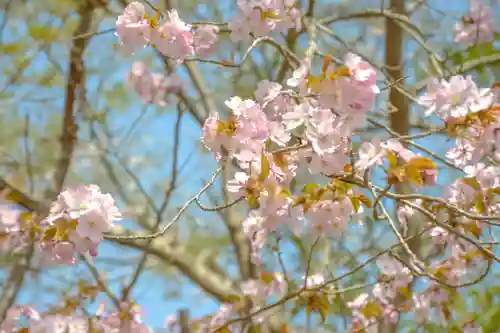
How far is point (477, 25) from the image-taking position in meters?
2.11

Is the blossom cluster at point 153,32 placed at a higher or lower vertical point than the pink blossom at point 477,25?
lower

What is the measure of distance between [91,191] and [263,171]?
13.7 inches

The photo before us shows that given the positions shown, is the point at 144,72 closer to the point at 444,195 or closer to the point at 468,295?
the point at 444,195

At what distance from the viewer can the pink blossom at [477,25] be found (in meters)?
2.10

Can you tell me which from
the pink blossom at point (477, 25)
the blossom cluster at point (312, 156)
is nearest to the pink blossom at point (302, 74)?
the blossom cluster at point (312, 156)

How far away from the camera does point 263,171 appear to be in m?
1.05

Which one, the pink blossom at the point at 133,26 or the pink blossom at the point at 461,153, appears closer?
the pink blossom at the point at 461,153

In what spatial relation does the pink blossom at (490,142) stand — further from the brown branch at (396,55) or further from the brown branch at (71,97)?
the brown branch at (71,97)

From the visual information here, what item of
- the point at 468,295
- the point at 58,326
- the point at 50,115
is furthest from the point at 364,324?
the point at 50,115

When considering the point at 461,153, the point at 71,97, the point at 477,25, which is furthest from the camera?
the point at 71,97

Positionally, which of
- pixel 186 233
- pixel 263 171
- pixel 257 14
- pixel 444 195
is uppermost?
pixel 186 233

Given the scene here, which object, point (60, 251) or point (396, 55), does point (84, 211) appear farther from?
point (396, 55)

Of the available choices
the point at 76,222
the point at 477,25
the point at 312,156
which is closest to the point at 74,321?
the point at 76,222

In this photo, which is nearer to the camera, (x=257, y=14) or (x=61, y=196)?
(x=61, y=196)
